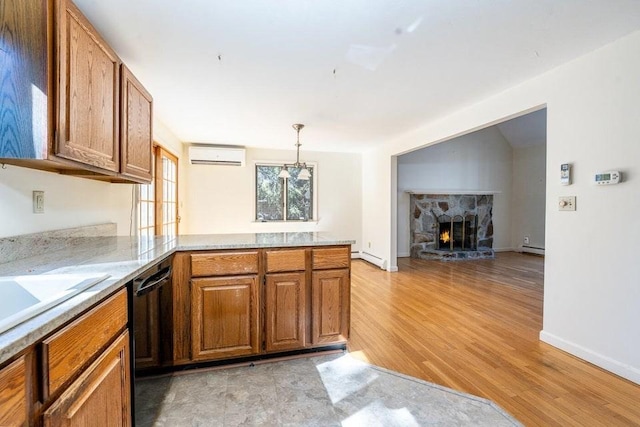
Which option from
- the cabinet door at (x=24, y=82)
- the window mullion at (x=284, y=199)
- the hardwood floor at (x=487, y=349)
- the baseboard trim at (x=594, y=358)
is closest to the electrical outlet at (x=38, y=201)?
the cabinet door at (x=24, y=82)

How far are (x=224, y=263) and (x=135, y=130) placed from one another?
1.15 metres

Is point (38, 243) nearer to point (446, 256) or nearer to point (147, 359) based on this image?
point (147, 359)

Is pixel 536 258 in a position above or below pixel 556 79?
below

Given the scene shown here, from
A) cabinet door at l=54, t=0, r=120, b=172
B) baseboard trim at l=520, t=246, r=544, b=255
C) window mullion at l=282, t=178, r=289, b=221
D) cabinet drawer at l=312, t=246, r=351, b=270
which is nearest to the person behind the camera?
cabinet door at l=54, t=0, r=120, b=172

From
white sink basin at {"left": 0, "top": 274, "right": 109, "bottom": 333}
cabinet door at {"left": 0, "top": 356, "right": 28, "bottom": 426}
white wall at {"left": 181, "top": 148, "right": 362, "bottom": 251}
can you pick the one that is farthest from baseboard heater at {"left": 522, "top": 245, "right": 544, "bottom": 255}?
cabinet door at {"left": 0, "top": 356, "right": 28, "bottom": 426}

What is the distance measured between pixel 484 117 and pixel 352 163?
10.8 ft

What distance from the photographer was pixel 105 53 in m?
1.71

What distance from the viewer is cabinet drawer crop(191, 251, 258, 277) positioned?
2002mm

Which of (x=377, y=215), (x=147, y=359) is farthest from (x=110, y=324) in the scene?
(x=377, y=215)

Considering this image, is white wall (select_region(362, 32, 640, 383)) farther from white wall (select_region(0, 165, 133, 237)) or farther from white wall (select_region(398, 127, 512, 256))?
white wall (select_region(398, 127, 512, 256))

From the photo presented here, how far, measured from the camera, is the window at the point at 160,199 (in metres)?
3.38

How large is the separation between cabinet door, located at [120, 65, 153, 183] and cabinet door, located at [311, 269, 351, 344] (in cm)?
152

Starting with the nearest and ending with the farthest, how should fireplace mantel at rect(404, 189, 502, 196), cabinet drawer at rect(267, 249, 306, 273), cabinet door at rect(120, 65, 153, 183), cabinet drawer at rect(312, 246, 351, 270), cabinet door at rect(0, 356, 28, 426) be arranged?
cabinet door at rect(0, 356, 28, 426), cabinet door at rect(120, 65, 153, 183), cabinet drawer at rect(267, 249, 306, 273), cabinet drawer at rect(312, 246, 351, 270), fireplace mantel at rect(404, 189, 502, 196)

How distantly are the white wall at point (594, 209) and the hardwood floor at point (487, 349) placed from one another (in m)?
0.24
